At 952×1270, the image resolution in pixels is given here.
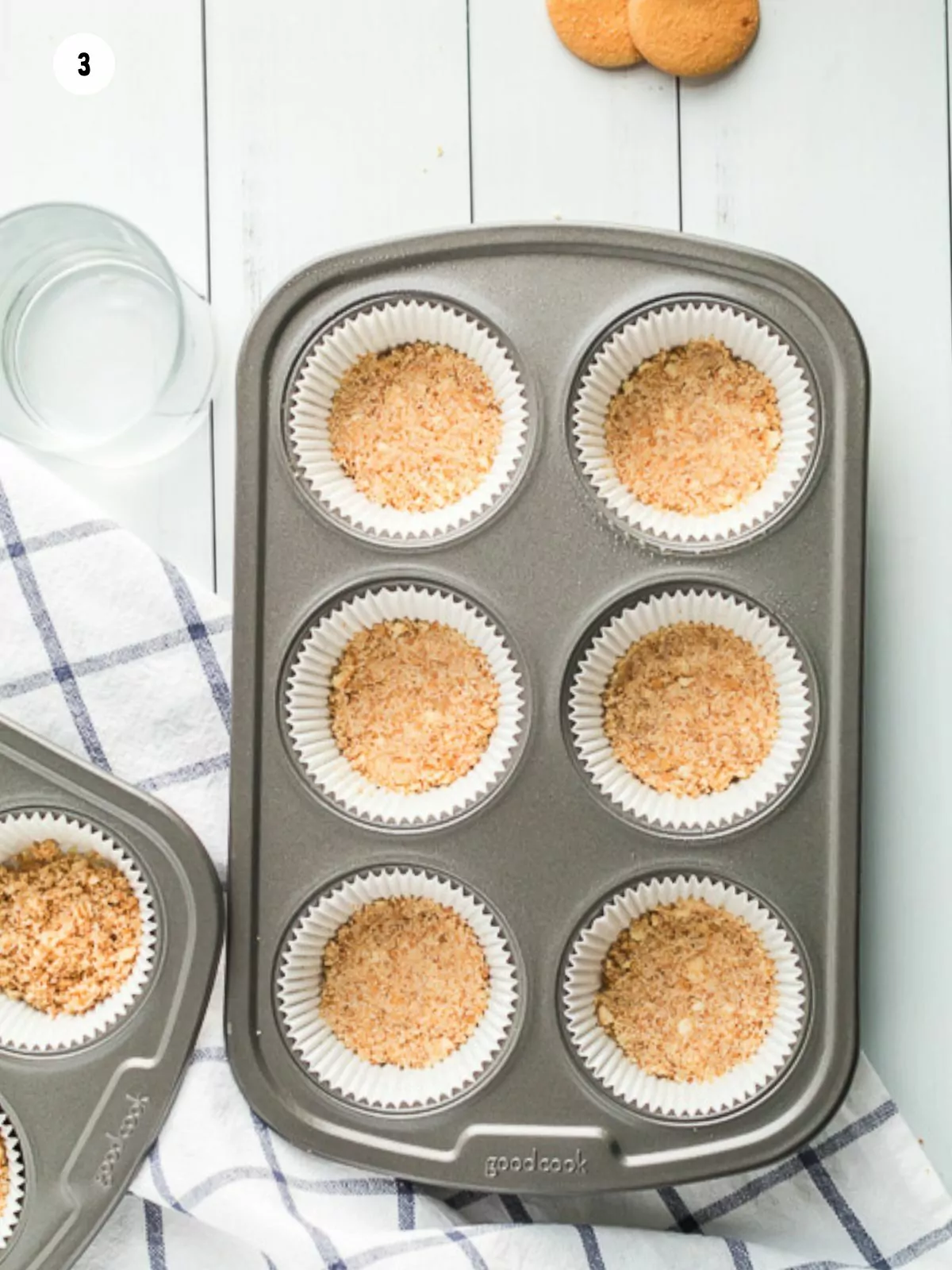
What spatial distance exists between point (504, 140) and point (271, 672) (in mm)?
673

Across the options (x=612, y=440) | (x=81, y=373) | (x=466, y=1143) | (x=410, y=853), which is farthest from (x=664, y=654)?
(x=81, y=373)

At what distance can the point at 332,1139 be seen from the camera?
4.96 feet

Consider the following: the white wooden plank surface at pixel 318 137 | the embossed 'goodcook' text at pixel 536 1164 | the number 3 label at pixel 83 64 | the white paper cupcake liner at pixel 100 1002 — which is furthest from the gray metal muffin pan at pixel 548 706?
the number 3 label at pixel 83 64

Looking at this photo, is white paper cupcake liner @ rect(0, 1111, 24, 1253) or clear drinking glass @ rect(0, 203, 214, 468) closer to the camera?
white paper cupcake liner @ rect(0, 1111, 24, 1253)

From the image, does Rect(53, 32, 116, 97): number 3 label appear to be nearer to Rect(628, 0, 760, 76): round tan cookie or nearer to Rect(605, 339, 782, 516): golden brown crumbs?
Rect(628, 0, 760, 76): round tan cookie

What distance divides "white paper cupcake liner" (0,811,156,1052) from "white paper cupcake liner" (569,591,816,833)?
0.49 metres

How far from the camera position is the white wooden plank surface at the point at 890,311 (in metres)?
1.62

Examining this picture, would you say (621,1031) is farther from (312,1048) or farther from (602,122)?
(602,122)

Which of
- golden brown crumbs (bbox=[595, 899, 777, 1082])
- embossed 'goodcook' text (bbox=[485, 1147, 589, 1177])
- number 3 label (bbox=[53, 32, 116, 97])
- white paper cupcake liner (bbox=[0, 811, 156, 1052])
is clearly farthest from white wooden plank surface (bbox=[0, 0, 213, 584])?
embossed 'goodcook' text (bbox=[485, 1147, 589, 1177])

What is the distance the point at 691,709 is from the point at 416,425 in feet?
1.38

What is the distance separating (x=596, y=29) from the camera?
1633 millimetres

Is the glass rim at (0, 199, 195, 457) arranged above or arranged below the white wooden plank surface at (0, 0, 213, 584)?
below

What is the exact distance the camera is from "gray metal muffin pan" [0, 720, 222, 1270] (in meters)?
1.49

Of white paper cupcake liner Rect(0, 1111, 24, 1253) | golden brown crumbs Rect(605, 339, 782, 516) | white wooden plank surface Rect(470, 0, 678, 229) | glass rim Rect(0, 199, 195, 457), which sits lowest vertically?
white paper cupcake liner Rect(0, 1111, 24, 1253)
